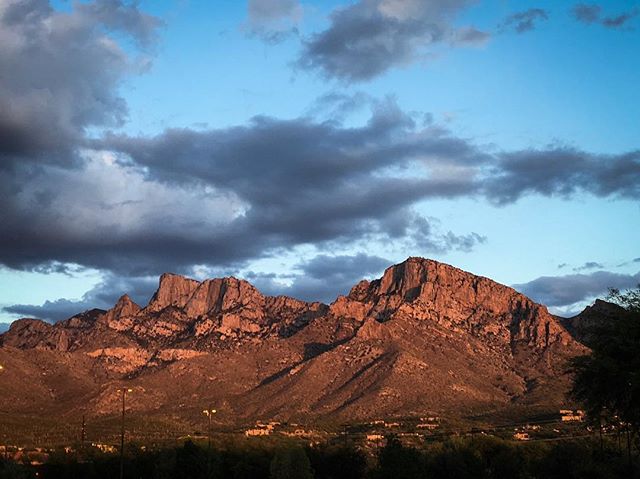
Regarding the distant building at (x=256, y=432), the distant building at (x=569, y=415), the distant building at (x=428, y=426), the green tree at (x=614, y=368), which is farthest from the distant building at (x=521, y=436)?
the green tree at (x=614, y=368)

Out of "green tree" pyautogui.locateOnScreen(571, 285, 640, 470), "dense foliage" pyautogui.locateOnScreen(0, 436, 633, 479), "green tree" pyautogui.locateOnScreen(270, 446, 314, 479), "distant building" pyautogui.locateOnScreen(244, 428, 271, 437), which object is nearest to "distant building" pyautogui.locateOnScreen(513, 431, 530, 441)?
"dense foliage" pyautogui.locateOnScreen(0, 436, 633, 479)

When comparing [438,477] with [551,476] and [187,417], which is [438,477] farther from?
[187,417]

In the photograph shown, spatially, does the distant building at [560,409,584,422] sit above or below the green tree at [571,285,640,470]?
below

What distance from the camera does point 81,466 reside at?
96.7m

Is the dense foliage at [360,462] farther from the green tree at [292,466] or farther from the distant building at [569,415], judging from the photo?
the distant building at [569,415]

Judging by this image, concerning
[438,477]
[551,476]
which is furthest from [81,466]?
[551,476]

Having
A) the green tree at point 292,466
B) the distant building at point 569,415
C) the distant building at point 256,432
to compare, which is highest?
the distant building at point 569,415

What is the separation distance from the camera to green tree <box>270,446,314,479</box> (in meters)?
82.4

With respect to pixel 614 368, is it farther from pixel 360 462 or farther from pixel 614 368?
pixel 360 462

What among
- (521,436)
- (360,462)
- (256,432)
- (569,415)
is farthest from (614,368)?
(569,415)

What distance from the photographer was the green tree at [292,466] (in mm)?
82438

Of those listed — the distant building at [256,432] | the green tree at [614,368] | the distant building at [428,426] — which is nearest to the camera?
the green tree at [614,368]

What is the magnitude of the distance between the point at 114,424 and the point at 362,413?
1835 inches

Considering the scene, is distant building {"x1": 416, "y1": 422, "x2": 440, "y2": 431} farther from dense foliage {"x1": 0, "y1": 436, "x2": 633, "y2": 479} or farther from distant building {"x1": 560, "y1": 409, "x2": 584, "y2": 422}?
dense foliage {"x1": 0, "y1": 436, "x2": 633, "y2": 479}
